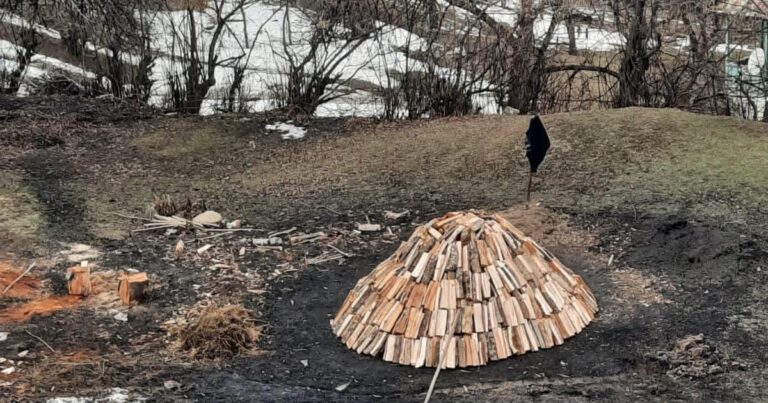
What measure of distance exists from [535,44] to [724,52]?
2386mm

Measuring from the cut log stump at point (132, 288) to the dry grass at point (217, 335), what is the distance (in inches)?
21.5

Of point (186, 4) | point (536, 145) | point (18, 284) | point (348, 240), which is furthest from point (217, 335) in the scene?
point (186, 4)

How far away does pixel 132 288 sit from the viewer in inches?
209

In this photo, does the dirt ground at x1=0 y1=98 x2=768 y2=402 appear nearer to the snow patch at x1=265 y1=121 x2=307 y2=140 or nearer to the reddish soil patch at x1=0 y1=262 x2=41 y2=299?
the reddish soil patch at x1=0 y1=262 x2=41 y2=299

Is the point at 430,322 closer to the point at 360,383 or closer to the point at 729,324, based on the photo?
the point at 360,383

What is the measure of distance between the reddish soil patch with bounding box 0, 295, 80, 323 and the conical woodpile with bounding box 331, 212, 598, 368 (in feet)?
6.07

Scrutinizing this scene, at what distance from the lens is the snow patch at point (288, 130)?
924 centimetres

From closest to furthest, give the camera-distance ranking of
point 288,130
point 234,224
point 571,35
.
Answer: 1. point 234,224
2. point 288,130
3. point 571,35

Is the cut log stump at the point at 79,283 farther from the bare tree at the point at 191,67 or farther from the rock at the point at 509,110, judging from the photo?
the rock at the point at 509,110

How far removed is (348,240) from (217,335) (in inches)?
77.0

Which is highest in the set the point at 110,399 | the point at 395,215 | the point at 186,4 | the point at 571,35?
the point at 186,4

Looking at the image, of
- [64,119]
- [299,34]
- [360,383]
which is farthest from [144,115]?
[360,383]

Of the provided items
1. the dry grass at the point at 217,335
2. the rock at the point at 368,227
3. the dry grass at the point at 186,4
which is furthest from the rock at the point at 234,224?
the dry grass at the point at 186,4

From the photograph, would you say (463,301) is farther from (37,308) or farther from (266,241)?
(37,308)
